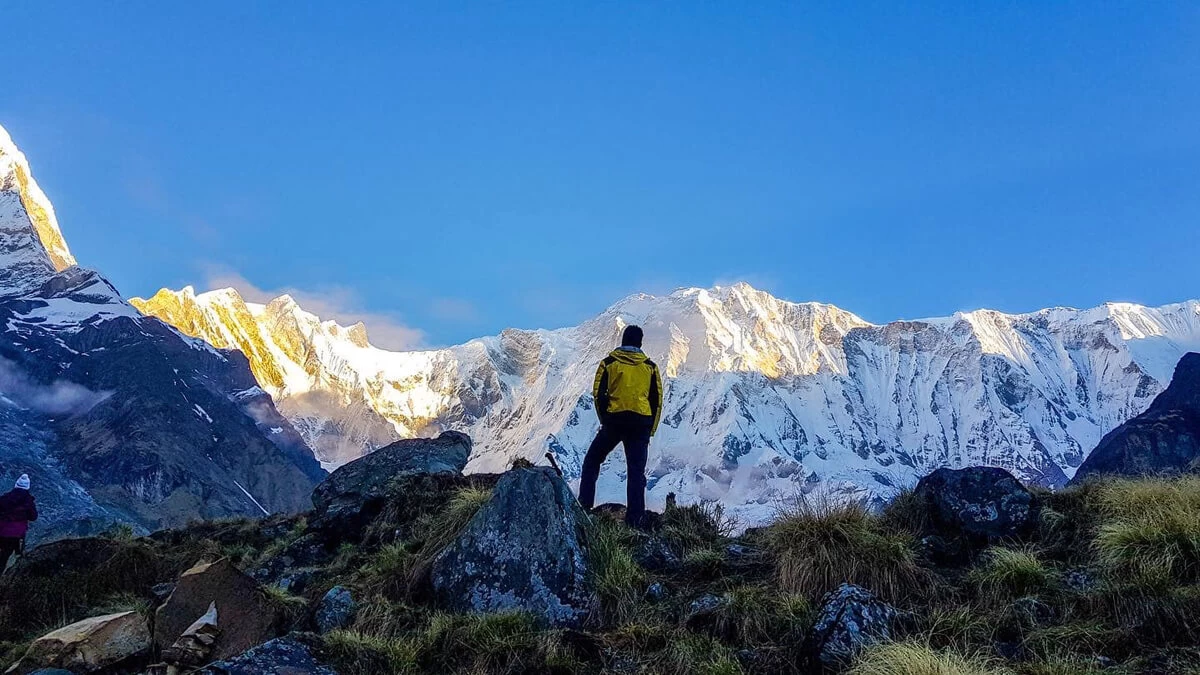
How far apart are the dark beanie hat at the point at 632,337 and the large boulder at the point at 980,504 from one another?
395 cm

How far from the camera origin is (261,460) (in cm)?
19750

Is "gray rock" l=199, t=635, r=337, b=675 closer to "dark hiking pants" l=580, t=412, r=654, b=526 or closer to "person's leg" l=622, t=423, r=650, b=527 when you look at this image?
"dark hiking pants" l=580, t=412, r=654, b=526

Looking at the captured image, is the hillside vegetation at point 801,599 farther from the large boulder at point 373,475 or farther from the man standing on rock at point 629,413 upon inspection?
the large boulder at point 373,475

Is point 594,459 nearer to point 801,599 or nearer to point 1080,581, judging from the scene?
point 801,599

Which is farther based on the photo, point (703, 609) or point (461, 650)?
point (703, 609)

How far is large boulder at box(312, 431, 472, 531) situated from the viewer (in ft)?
39.5

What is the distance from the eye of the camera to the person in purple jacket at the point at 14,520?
1217 centimetres

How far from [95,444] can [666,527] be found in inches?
7381

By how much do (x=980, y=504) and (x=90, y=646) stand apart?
8.43m

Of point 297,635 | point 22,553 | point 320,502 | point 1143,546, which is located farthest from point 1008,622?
point 22,553

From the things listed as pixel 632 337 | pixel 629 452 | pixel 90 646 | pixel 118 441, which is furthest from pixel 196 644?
pixel 118 441

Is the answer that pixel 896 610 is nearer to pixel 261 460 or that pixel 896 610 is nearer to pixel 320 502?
pixel 320 502

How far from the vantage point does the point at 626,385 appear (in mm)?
10352

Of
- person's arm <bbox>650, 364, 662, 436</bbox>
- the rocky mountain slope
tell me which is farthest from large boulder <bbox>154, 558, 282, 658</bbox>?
the rocky mountain slope
